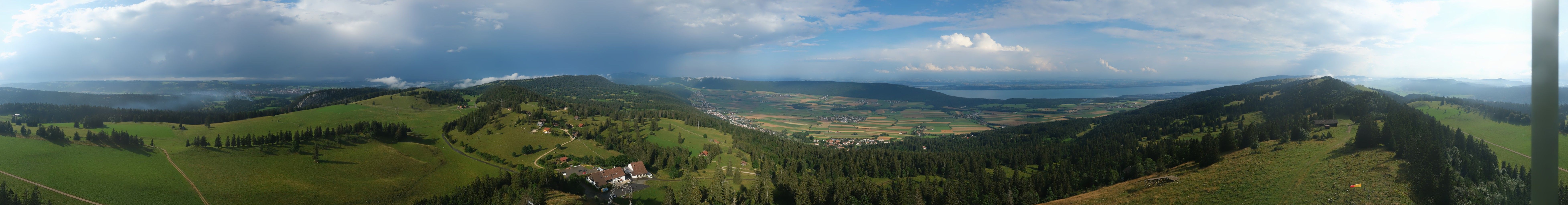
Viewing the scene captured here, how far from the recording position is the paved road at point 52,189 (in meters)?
19.8

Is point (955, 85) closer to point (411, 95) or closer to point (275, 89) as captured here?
point (411, 95)

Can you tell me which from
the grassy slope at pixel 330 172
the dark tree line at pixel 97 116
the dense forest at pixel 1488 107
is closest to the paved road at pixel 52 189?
the grassy slope at pixel 330 172

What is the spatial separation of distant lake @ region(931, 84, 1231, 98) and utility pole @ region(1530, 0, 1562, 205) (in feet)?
375

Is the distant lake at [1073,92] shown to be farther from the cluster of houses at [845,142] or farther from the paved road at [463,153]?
the paved road at [463,153]

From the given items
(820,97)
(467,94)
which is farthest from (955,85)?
(467,94)

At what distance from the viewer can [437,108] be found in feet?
220

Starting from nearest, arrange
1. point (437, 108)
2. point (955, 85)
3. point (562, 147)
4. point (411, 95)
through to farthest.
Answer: point (562, 147) → point (437, 108) → point (411, 95) → point (955, 85)

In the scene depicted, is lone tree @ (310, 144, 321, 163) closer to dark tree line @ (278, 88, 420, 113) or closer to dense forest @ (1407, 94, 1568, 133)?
dark tree line @ (278, 88, 420, 113)

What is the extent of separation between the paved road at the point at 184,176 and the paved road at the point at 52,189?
17cm

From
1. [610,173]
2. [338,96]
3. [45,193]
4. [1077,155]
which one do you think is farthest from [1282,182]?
[338,96]

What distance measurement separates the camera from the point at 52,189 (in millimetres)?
20000

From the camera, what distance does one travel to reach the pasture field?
64.4 meters

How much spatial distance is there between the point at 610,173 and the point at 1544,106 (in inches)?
1220

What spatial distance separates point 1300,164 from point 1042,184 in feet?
31.9
